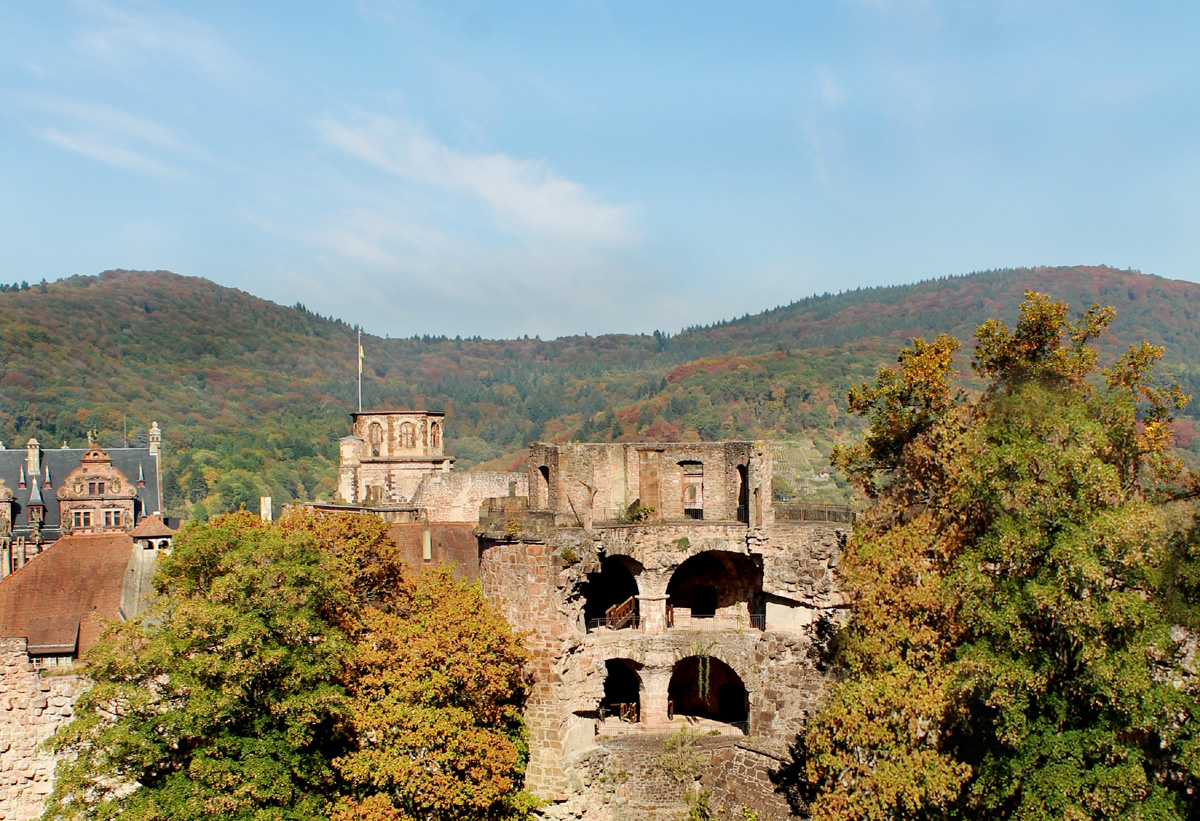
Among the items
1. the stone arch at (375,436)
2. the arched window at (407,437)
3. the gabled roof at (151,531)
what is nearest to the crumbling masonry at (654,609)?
the gabled roof at (151,531)

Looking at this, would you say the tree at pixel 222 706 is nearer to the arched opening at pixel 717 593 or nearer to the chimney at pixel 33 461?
the arched opening at pixel 717 593

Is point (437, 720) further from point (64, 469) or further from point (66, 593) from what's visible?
point (64, 469)

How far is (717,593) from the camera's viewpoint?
30.3 meters

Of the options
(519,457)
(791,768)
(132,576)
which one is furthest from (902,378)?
(519,457)

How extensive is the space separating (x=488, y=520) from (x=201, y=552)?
282 inches

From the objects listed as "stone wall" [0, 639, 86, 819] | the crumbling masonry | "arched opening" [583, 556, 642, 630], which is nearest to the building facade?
"stone wall" [0, 639, 86, 819]

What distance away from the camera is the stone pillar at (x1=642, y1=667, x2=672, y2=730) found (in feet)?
88.8

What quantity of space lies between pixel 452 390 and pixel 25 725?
174929 mm

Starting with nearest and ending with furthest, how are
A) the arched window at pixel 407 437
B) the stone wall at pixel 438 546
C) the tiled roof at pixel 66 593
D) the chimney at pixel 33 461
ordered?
the tiled roof at pixel 66 593, the stone wall at pixel 438 546, the arched window at pixel 407 437, the chimney at pixel 33 461

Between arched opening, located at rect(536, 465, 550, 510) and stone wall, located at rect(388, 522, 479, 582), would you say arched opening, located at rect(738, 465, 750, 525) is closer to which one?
arched opening, located at rect(536, 465, 550, 510)

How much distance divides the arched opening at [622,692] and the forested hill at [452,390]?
30.0m

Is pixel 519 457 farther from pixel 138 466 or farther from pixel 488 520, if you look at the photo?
pixel 488 520

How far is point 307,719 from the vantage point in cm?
1945

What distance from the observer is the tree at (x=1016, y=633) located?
16578mm
